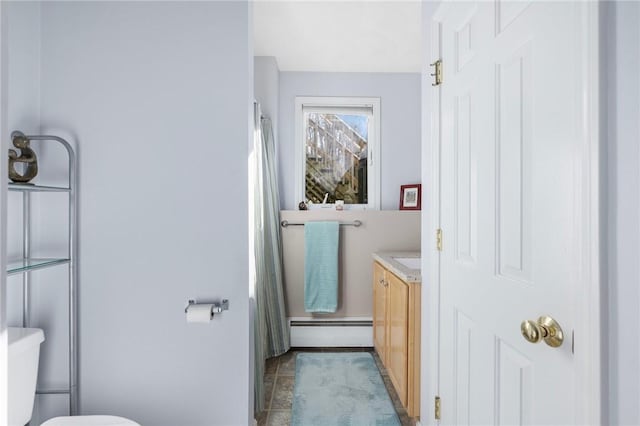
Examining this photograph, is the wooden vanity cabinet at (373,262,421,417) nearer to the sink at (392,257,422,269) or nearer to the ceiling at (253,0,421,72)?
the sink at (392,257,422,269)

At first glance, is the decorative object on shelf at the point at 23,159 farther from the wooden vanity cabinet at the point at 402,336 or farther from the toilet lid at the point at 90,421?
the wooden vanity cabinet at the point at 402,336

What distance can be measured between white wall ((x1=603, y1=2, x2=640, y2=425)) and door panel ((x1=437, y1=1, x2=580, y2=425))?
8 cm

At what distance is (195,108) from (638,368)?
5.36ft

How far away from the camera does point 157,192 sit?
1685 mm

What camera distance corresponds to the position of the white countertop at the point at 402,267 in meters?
2.01

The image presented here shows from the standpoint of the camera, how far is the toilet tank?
1.34 m

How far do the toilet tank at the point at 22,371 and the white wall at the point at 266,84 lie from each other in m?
2.20

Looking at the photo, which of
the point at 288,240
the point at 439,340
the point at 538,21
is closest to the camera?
the point at 538,21

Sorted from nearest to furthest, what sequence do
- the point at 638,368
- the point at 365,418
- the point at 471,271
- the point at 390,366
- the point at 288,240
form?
the point at 638,368, the point at 471,271, the point at 365,418, the point at 390,366, the point at 288,240

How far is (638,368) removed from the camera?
0.68 metres

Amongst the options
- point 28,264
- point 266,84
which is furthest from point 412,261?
point 28,264

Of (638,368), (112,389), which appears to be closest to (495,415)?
(638,368)

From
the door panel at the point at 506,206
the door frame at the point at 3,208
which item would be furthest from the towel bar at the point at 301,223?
the door frame at the point at 3,208

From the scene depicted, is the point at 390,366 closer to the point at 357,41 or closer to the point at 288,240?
the point at 288,240
